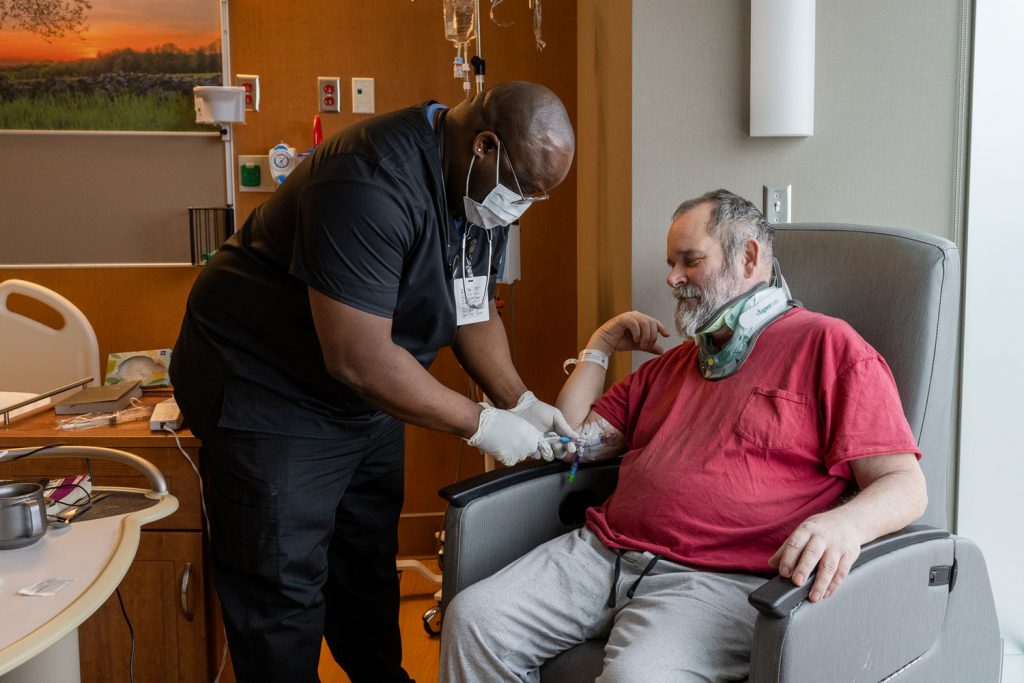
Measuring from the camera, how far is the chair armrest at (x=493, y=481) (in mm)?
1616

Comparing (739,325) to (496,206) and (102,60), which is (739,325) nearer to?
(496,206)

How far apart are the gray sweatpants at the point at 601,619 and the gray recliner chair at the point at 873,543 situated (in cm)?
6

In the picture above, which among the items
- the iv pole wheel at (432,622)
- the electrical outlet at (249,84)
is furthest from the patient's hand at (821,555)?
the electrical outlet at (249,84)

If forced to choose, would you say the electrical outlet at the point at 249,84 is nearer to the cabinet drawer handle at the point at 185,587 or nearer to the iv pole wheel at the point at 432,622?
the cabinet drawer handle at the point at 185,587

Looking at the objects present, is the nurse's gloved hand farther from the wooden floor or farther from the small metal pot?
the wooden floor

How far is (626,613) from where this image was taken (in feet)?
4.78

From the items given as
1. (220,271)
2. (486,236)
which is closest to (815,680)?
(486,236)

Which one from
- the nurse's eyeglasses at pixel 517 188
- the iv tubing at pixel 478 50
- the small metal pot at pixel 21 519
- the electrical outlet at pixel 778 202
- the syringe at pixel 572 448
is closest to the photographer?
the small metal pot at pixel 21 519

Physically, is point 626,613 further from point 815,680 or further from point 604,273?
point 604,273

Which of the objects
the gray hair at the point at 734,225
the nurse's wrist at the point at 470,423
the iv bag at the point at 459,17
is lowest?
the nurse's wrist at the point at 470,423

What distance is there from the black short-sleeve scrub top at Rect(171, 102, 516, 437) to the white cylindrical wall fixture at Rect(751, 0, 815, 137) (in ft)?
2.14

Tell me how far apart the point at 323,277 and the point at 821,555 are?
2.82 ft

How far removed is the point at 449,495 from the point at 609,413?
1.29ft

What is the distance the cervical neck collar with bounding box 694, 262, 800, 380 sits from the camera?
1.59 metres
